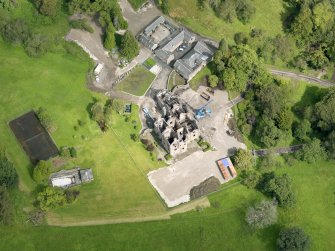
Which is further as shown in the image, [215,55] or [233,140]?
[215,55]

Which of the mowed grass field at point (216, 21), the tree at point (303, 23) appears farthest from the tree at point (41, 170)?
the tree at point (303, 23)

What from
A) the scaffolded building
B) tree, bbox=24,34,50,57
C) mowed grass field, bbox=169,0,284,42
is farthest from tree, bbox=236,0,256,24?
tree, bbox=24,34,50,57

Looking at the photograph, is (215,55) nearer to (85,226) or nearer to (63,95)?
(63,95)

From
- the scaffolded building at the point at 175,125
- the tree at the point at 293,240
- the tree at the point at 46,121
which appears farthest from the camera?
the tree at the point at 46,121

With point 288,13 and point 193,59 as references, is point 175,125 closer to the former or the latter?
point 193,59

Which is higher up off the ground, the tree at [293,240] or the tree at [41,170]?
the tree at [41,170]

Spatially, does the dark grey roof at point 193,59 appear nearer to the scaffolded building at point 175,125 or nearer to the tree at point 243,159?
the scaffolded building at point 175,125

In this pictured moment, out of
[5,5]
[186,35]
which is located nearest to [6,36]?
[5,5]
